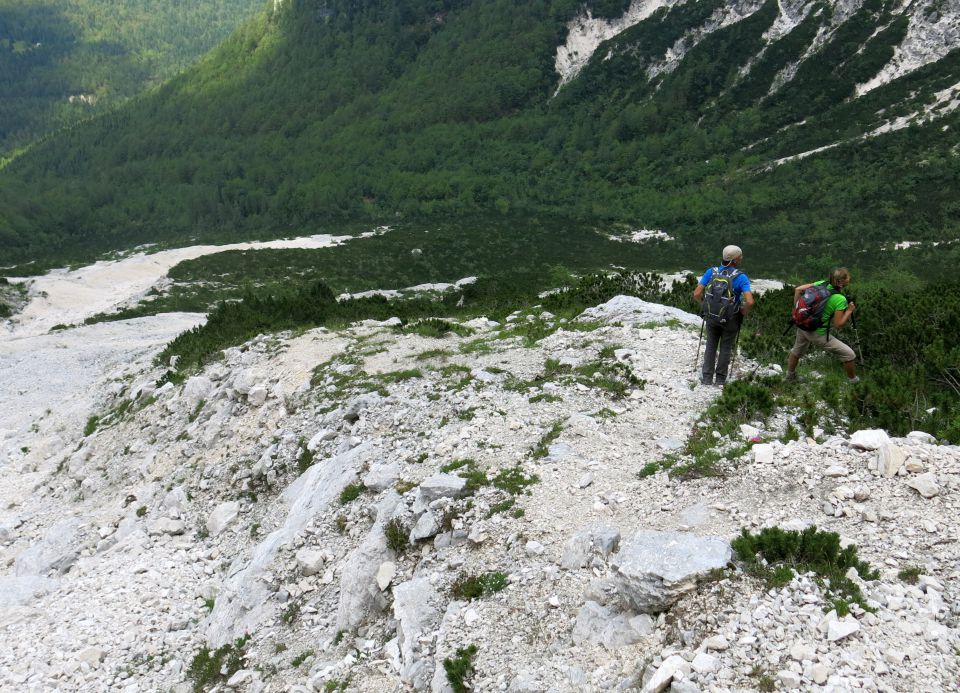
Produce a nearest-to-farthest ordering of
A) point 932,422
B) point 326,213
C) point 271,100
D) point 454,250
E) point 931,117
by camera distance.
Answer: point 932,422
point 454,250
point 931,117
point 326,213
point 271,100

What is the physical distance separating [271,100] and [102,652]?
181766mm

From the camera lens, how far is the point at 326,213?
116m

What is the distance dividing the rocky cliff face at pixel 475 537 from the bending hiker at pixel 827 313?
199 centimetres

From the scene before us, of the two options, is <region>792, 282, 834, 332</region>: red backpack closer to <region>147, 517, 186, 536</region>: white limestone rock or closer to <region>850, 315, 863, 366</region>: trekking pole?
<region>850, 315, 863, 366</region>: trekking pole

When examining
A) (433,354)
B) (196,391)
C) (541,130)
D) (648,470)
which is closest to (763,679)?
(648,470)

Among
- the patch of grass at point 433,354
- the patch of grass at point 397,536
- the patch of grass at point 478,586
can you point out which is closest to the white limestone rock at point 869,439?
the patch of grass at point 478,586

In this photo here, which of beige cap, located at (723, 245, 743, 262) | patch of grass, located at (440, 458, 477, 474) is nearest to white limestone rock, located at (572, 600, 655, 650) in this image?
patch of grass, located at (440, 458, 477, 474)

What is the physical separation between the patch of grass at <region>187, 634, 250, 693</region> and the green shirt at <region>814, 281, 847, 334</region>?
32.5 ft

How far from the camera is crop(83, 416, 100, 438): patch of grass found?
19.4 m

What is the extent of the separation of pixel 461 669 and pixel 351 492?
4.45 m

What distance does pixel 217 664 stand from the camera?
852cm

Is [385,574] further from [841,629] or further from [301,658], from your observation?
[841,629]

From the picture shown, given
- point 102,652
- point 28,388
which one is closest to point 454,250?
point 28,388

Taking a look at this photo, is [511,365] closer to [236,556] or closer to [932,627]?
[236,556]
